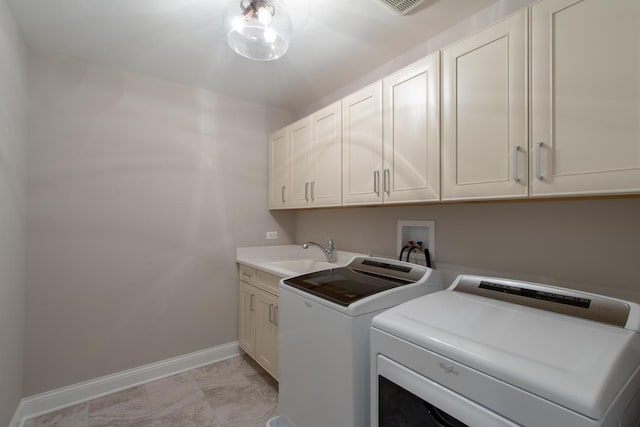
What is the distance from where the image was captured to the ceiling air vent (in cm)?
145

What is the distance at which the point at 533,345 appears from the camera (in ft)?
2.64

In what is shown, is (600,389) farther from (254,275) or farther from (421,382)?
(254,275)

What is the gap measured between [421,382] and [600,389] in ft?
1.41

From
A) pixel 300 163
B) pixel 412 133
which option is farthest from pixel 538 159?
pixel 300 163

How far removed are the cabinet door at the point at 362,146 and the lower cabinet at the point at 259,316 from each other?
87cm

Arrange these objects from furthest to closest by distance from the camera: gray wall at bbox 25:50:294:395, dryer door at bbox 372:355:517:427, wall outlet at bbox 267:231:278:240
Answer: wall outlet at bbox 267:231:278:240, gray wall at bbox 25:50:294:395, dryer door at bbox 372:355:517:427

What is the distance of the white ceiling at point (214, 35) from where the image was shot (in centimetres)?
151

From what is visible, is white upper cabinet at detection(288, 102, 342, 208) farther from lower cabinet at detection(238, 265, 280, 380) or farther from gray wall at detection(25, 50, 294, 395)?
lower cabinet at detection(238, 265, 280, 380)

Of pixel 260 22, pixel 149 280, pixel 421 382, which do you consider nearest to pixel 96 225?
pixel 149 280

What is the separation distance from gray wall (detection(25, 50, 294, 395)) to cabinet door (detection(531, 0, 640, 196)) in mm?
2269

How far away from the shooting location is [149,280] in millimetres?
2236

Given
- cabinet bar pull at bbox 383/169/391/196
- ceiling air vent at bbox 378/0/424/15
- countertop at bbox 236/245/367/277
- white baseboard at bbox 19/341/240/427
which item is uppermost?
ceiling air vent at bbox 378/0/424/15

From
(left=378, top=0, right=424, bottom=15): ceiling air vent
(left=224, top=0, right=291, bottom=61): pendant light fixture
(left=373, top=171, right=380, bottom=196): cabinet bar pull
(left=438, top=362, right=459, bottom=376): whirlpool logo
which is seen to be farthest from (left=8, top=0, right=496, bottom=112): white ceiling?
(left=438, top=362, right=459, bottom=376): whirlpool logo

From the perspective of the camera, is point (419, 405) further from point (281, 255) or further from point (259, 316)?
point (281, 255)
